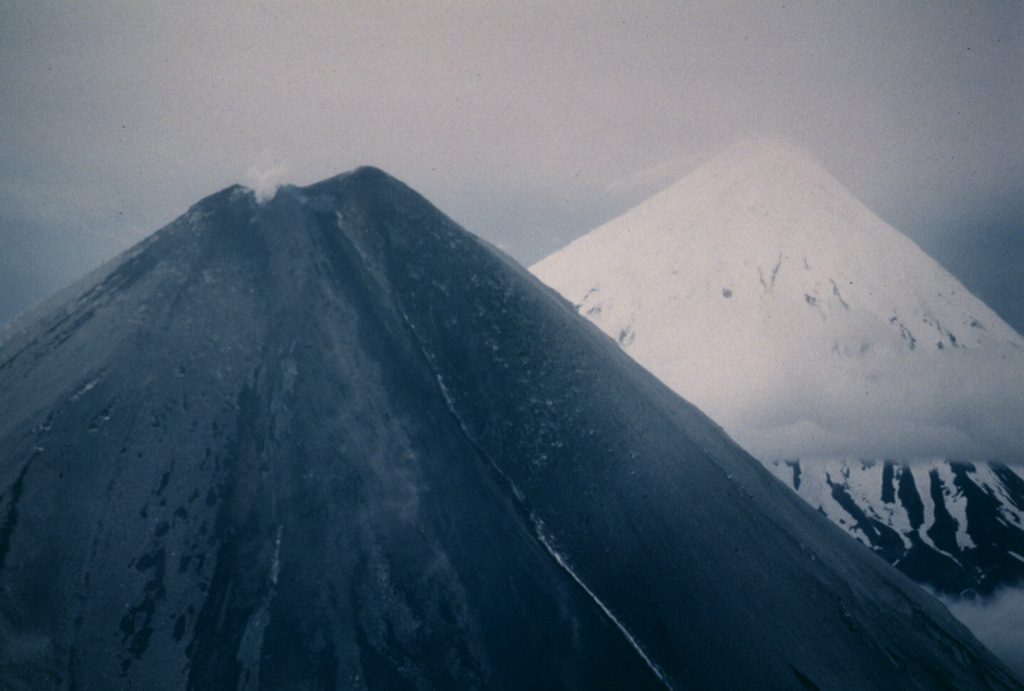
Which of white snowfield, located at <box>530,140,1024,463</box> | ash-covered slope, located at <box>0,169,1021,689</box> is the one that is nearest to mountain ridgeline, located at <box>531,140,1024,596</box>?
white snowfield, located at <box>530,140,1024,463</box>

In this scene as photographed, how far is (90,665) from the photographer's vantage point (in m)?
8.64

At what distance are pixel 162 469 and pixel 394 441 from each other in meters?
5.46

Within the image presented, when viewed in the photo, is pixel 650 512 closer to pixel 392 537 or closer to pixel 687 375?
pixel 392 537

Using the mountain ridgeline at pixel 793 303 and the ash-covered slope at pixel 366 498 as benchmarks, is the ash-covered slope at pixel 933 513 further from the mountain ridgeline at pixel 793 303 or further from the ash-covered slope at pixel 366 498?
the ash-covered slope at pixel 366 498

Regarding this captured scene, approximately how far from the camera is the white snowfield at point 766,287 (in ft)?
485

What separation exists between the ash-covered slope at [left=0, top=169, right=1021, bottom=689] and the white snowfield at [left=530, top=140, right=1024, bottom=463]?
12668 centimetres

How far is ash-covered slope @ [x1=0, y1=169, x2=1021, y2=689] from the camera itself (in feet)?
31.9

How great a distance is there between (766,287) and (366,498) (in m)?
165

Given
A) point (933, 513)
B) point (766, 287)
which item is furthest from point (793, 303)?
point (933, 513)

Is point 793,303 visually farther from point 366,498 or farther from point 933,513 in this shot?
point 366,498

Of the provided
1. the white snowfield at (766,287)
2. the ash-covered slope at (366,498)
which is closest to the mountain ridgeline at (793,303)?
the white snowfield at (766,287)

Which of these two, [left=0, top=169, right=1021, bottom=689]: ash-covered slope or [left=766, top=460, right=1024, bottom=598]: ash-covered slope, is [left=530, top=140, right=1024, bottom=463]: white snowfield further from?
[left=0, top=169, right=1021, bottom=689]: ash-covered slope

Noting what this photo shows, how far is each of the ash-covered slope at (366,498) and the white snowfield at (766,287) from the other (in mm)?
126683

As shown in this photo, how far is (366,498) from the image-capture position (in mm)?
11938
